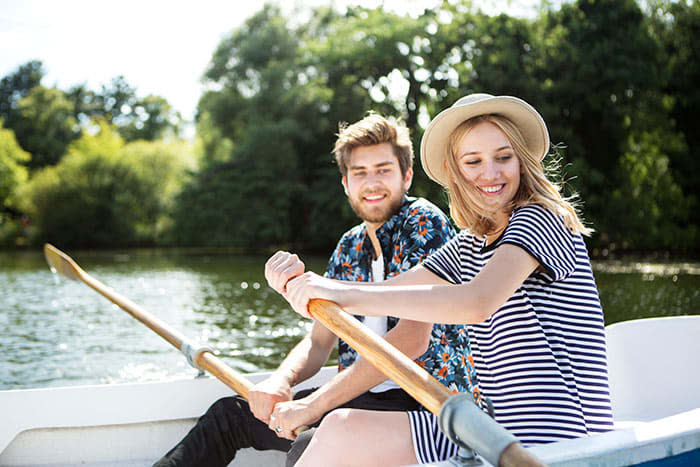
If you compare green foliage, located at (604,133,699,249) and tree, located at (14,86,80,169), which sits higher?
tree, located at (14,86,80,169)

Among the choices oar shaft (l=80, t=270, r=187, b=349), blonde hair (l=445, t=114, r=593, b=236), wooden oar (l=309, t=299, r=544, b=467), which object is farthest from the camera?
oar shaft (l=80, t=270, r=187, b=349)

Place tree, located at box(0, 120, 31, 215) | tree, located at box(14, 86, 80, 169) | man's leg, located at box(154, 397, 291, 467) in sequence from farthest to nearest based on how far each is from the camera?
tree, located at box(14, 86, 80, 169) → tree, located at box(0, 120, 31, 215) → man's leg, located at box(154, 397, 291, 467)

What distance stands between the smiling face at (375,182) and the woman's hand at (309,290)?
0.62 metres

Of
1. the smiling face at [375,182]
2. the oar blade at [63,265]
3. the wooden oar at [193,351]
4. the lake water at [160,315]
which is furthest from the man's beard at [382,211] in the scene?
the lake water at [160,315]

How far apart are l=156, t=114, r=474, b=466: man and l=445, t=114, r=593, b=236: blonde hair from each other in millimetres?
383

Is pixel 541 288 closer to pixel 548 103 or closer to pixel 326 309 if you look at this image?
pixel 326 309

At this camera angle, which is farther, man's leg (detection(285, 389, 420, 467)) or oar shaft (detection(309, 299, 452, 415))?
man's leg (detection(285, 389, 420, 467))

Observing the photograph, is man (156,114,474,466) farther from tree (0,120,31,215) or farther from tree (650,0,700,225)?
tree (0,120,31,215)

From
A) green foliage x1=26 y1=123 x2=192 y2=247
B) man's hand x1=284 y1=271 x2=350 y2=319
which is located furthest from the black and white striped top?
green foliage x1=26 y1=123 x2=192 y2=247

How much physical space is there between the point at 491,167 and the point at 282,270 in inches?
22.9

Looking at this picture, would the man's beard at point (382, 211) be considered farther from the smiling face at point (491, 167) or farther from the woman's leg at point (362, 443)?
the woman's leg at point (362, 443)

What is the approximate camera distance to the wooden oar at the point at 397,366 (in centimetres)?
110

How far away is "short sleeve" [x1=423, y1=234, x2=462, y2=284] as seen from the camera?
1.56 metres

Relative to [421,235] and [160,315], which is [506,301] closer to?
[421,235]
